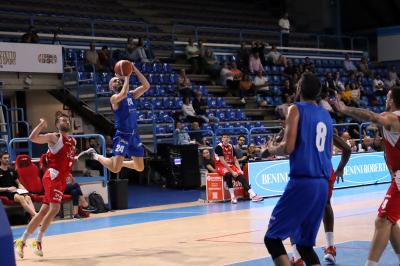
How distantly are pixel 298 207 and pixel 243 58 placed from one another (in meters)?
20.7

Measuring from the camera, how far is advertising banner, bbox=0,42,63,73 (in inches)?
765

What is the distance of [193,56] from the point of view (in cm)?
2527

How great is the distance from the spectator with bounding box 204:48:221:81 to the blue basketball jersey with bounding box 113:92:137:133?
48.8ft

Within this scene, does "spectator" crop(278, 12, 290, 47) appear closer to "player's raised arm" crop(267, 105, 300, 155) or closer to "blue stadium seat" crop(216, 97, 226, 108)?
"blue stadium seat" crop(216, 97, 226, 108)

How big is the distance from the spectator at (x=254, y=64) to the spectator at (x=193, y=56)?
202 centimetres

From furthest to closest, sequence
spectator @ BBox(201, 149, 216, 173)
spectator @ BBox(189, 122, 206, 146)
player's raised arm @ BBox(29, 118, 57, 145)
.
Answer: spectator @ BBox(189, 122, 206, 146) → spectator @ BBox(201, 149, 216, 173) → player's raised arm @ BBox(29, 118, 57, 145)

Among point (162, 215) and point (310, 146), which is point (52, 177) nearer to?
point (162, 215)

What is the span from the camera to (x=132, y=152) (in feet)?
35.7

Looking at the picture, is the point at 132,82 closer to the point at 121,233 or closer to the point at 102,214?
the point at 102,214

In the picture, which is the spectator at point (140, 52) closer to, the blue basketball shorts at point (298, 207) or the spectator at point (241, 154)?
the spectator at point (241, 154)

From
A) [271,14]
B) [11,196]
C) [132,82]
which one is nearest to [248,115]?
[132,82]

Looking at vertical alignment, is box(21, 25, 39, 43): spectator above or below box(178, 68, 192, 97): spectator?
above

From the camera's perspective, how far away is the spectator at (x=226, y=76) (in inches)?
995

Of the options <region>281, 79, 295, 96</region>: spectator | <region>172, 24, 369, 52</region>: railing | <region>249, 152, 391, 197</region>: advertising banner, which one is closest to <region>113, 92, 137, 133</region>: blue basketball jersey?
<region>249, 152, 391, 197</region>: advertising banner
